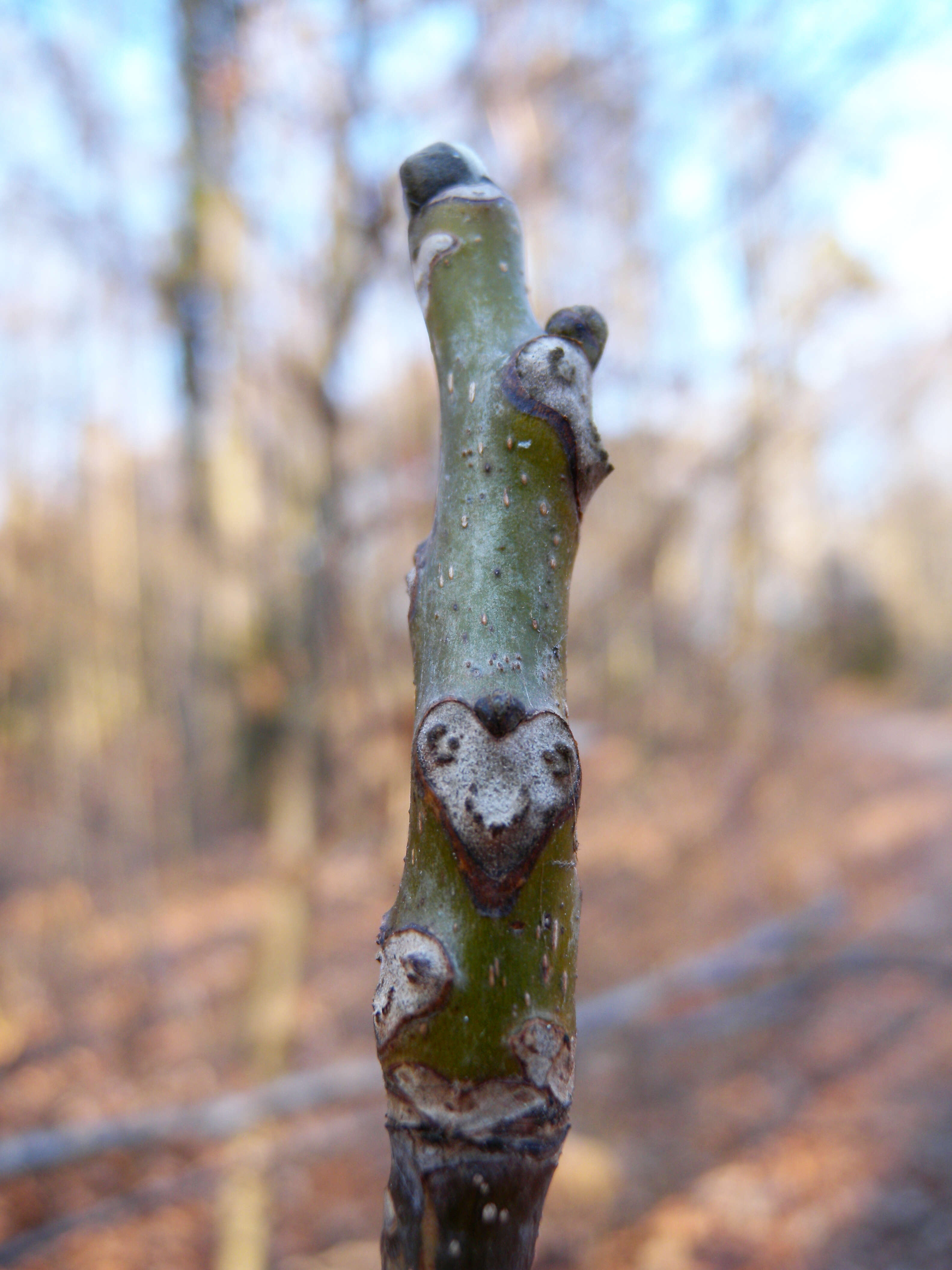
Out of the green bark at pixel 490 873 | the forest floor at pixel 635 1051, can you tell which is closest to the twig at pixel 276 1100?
the forest floor at pixel 635 1051

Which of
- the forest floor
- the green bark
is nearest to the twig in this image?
the forest floor

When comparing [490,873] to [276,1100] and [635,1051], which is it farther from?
[635,1051]

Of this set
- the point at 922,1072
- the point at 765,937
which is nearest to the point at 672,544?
the point at 765,937

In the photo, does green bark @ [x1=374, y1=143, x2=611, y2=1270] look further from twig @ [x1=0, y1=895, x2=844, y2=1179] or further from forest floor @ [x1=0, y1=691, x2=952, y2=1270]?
twig @ [x1=0, y1=895, x2=844, y2=1179]

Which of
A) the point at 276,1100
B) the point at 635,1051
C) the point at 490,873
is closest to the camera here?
the point at 490,873

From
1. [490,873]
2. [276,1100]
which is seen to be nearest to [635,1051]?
[276,1100]

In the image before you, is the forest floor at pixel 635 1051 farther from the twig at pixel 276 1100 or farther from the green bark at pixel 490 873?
the green bark at pixel 490 873
